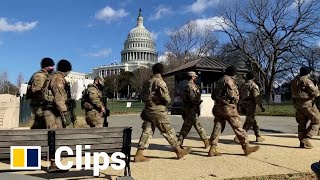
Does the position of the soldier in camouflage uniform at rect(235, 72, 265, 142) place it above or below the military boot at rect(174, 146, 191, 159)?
above

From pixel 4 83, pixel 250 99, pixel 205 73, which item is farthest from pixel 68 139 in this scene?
pixel 4 83

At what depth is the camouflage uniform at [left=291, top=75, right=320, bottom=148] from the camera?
375 inches

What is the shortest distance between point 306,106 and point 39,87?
6005 millimetres

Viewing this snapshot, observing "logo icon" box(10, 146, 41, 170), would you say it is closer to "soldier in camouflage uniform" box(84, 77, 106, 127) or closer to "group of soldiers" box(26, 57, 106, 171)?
"group of soldiers" box(26, 57, 106, 171)

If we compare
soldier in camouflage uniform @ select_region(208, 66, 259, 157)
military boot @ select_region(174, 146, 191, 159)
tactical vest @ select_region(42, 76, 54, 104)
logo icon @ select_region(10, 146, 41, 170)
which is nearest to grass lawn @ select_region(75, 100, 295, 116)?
soldier in camouflage uniform @ select_region(208, 66, 259, 157)

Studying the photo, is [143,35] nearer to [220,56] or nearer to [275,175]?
[220,56]

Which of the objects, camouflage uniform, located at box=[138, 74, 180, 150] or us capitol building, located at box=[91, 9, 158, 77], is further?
us capitol building, located at box=[91, 9, 158, 77]

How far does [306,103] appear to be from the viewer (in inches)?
377

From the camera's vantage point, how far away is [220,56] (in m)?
54.1

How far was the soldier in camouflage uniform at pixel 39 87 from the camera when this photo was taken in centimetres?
737

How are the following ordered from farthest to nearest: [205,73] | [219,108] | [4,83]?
1. [4,83]
2. [205,73]
3. [219,108]

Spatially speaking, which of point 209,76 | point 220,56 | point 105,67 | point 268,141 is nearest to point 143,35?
point 105,67

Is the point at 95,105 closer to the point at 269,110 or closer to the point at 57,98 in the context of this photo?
the point at 57,98

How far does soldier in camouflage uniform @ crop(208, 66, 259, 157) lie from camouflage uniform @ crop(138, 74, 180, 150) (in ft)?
4.01
